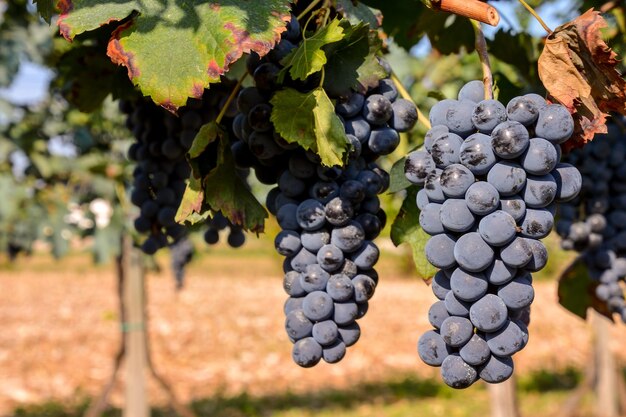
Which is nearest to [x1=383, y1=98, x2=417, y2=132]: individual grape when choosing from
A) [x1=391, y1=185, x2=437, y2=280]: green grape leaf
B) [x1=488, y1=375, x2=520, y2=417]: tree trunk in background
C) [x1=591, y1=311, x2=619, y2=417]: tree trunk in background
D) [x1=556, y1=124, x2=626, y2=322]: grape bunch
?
[x1=391, y1=185, x2=437, y2=280]: green grape leaf

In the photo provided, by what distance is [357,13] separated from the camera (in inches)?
47.4

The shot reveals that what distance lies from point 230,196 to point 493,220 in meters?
0.44

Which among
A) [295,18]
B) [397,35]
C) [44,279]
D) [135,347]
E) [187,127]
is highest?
[295,18]

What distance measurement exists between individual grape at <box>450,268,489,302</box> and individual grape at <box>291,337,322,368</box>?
10.7 inches

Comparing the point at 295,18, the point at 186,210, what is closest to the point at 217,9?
the point at 295,18

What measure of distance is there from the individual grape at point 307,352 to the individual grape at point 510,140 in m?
0.41

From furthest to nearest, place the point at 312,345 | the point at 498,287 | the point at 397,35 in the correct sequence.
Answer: the point at 397,35
the point at 312,345
the point at 498,287

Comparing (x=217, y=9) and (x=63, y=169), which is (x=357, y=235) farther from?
(x=63, y=169)

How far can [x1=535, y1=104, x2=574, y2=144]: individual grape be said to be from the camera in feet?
3.04

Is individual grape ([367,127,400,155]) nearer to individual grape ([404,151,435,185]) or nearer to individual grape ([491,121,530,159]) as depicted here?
individual grape ([404,151,435,185])

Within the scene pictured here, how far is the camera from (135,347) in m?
4.94

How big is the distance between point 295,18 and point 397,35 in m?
0.53

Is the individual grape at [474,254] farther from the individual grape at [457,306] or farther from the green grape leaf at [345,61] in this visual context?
the green grape leaf at [345,61]

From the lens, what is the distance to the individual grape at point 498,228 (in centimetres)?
91
